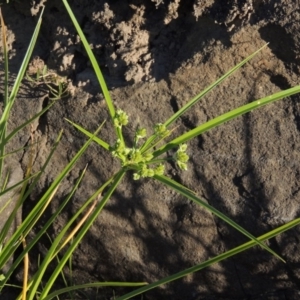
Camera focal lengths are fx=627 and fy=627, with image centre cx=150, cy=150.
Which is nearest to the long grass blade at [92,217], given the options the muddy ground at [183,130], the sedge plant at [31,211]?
the sedge plant at [31,211]

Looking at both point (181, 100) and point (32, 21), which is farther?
point (32, 21)

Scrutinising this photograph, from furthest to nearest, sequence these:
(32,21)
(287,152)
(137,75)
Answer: (32,21), (137,75), (287,152)

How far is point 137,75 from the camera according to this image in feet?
5.94

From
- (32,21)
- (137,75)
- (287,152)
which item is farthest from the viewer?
(32,21)

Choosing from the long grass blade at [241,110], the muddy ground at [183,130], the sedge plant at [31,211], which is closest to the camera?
the long grass blade at [241,110]

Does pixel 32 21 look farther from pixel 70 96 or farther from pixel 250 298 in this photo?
pixel 250 298

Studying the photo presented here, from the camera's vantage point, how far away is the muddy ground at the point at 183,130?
1.68 metres

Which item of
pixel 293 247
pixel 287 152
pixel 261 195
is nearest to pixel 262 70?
pixel 287 152

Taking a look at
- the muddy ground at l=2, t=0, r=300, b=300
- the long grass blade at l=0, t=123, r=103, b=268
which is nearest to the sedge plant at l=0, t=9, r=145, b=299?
the long grass blade at l=0, t=123, r=103, b=268

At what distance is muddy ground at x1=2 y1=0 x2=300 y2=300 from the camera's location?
168cm

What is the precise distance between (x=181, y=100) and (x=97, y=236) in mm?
471

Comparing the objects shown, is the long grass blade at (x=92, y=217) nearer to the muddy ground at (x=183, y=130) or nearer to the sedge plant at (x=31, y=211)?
the sedge plant at (x=31, y=211)

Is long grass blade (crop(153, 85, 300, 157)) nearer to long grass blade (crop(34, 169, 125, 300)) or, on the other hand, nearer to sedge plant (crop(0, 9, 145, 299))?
long grass blade (crop(34, 169, 125, 300))

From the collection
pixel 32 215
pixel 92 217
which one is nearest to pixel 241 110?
pixel 92 217
